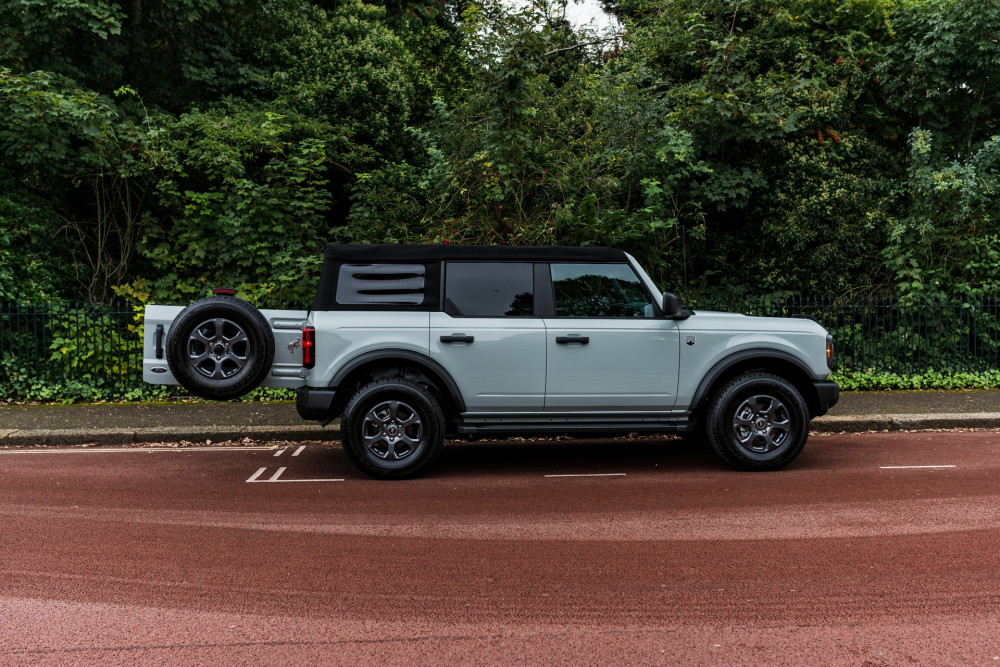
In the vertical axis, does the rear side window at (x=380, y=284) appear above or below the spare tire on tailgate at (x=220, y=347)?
above

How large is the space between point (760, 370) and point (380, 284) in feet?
11.8

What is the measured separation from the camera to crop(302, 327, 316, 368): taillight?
6.81 meters

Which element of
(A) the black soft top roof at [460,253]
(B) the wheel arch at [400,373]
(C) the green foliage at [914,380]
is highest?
(A) the black soft top roof at [460,253]

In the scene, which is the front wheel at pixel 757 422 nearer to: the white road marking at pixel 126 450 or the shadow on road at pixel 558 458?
the shadow on road at pixel 558 458

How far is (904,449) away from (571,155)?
20.4ft

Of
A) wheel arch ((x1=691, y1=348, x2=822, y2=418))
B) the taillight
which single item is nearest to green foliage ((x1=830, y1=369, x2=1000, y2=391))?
wheel arch ((x1=691, y1=348, x2=822, y2=418))

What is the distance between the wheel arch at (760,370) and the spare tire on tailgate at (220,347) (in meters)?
3.91

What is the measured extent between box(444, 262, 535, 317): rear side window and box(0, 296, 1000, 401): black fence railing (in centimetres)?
553

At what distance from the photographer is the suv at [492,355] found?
6.86m

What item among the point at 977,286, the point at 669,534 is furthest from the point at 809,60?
the point at 669,534

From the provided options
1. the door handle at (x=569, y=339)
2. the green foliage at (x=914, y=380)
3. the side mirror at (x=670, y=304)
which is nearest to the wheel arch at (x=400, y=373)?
the door handle at (x=569, y=339)

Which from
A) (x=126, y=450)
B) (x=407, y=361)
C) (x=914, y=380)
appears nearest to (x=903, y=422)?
(x=914, y=380)

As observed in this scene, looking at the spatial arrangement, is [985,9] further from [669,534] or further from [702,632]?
[702,632]

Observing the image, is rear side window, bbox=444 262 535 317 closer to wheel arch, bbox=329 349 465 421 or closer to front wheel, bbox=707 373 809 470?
wheel arch, bbox=329 349 465 421
